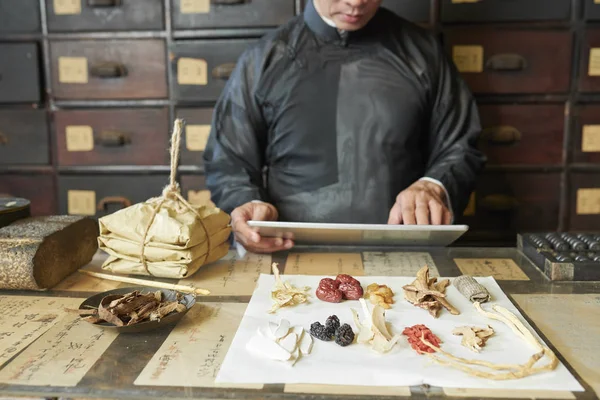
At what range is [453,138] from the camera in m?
1.53

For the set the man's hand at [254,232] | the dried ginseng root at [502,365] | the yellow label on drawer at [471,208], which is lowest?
the yellow label on drawer at [471,208]

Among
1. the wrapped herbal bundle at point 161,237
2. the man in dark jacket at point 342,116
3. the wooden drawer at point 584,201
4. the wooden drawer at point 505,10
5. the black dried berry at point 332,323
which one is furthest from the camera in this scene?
the wooden drawer at point 584,201

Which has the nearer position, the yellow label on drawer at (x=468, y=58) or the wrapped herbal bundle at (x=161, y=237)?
the wrapped herbal bundle at (x=161, y=237)

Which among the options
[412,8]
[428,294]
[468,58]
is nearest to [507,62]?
[468,58]

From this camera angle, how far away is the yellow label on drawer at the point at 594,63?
1.78 meters

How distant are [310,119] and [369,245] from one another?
1.73 feet

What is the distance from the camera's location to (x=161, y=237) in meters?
0.93

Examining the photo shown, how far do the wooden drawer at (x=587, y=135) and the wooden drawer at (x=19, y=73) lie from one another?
1841 mm

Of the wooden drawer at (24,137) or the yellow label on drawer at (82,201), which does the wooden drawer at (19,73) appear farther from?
the yellow label on drawer at (82,201)

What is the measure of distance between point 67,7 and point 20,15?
0.18 m

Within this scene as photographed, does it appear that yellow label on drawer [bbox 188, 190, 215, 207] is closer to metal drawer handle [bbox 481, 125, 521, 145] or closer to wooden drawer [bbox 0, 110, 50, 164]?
wooden drawer [bbox 0, 110, 50, 164]

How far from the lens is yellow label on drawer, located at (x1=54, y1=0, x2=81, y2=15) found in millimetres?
1871

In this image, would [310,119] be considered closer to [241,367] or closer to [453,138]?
[453,138]

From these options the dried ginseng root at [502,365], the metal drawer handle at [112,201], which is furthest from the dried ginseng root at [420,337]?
the metal drawer handle at [112,201]
